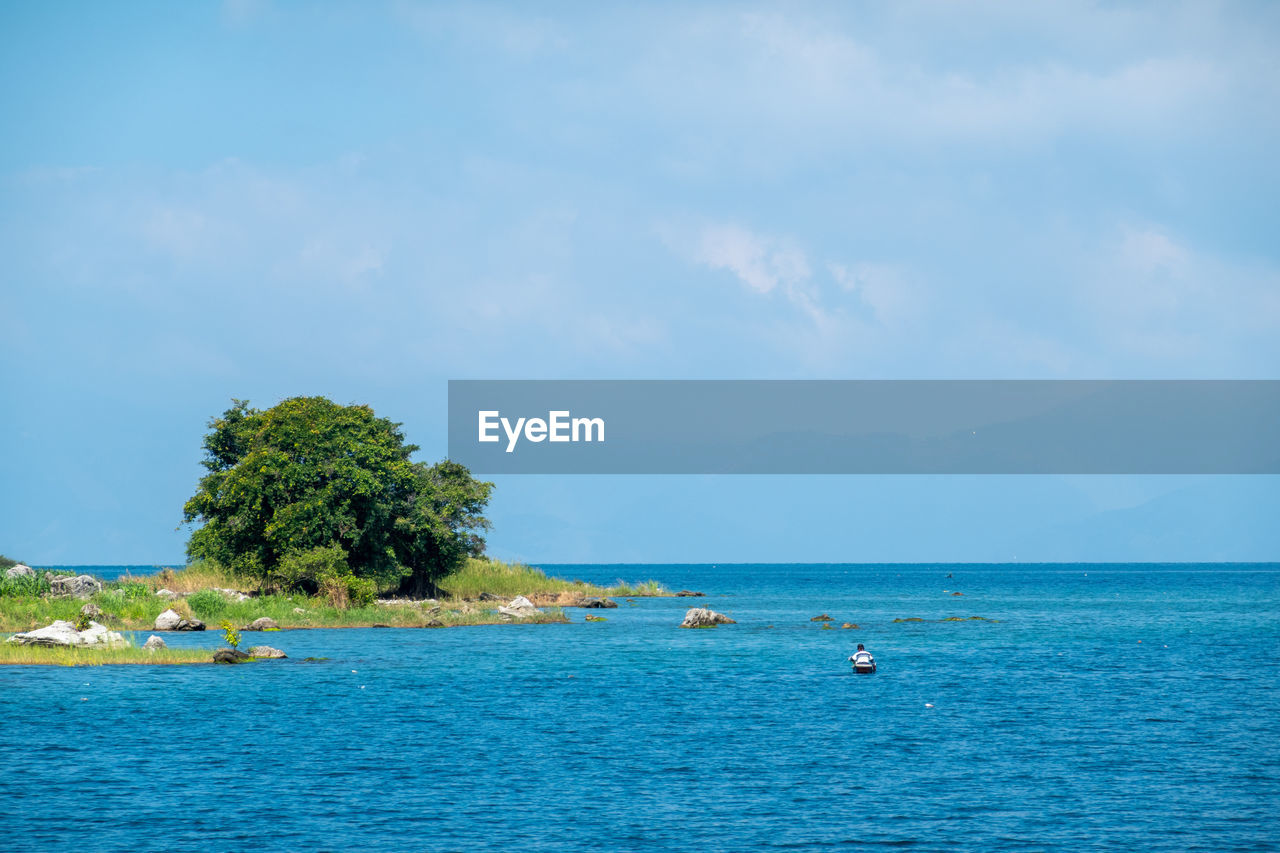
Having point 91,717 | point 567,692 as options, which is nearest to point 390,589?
point 567,692

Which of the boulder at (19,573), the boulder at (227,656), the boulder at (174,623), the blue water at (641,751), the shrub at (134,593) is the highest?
the boulder at (19,573)

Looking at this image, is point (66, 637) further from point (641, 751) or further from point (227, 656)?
point (641, 751)

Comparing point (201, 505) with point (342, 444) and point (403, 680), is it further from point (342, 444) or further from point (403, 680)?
point (403, 680)

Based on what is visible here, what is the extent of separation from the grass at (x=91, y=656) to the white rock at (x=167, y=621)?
14.1 meters

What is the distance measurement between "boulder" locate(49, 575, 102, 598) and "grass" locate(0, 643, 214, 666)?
24.4 metres

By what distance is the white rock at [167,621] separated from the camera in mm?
76562

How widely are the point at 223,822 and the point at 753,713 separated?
2411cm

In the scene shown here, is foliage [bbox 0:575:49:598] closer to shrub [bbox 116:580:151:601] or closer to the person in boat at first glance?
shrub [bbox 116:580:151:601]

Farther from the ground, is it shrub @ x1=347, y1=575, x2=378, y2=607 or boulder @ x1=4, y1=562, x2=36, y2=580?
boulder @ x1=4, y1=562, x2=36, y2=580

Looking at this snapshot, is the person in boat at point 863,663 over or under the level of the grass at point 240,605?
under

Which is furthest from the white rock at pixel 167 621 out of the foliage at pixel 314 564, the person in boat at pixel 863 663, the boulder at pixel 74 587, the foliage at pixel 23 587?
the person in boat at pixel 863 663

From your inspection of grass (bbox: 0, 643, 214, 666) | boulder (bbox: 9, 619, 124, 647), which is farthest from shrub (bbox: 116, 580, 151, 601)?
grass (bbox: 0, 643, 214, 666)

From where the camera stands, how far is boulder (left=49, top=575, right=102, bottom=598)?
84438 mm

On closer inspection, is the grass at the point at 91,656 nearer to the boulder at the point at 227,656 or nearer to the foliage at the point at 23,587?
the boulder at the point at 227,656
